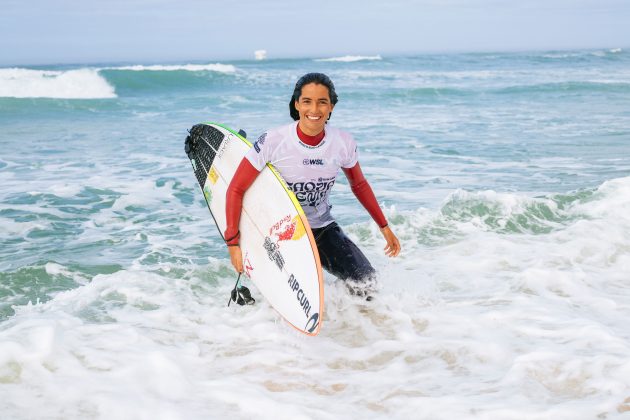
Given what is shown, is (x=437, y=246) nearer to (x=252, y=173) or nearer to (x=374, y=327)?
(x=374, y=327)

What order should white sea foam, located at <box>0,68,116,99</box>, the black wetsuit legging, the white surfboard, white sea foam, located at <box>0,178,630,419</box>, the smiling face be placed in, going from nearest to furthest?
1. white sea foam, located at <box>0,178,630,419</box>
2. the smiling face
3. the white surfboard
4. the black wetsuit legging
5. white sea foam, located at <box>0,68,116,99</box>

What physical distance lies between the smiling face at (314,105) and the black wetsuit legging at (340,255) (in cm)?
78

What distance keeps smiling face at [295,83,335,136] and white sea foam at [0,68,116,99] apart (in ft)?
82.4

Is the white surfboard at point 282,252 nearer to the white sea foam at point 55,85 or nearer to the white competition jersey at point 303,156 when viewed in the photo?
the white competition jersey at point 303,156

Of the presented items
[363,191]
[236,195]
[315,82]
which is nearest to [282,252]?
[236,195]

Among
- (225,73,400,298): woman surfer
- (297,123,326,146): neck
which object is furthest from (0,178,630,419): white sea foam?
(297,123,326,146): neck

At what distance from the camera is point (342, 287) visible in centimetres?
441

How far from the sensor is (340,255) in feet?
13.7

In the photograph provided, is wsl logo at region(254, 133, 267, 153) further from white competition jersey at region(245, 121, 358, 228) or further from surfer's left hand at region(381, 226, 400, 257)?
surfer's left hand at region(381, 226, 400, 257)

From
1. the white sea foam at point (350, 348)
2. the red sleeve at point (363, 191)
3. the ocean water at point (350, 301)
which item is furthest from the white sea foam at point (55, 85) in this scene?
the red sleeve at point (363, 191)

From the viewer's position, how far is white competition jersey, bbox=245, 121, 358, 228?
3.96m

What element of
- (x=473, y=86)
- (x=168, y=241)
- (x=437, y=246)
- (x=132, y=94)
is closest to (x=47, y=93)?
(x=132, y=94)

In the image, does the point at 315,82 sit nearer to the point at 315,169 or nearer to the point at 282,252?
the point at 315,169

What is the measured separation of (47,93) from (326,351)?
89.2 feet
